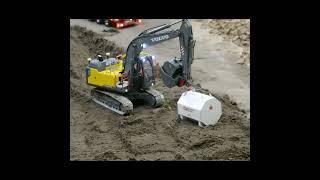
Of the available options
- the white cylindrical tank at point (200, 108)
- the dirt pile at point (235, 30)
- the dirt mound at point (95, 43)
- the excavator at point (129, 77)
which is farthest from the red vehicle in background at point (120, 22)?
the white cylindrical tank at point (200, 108)

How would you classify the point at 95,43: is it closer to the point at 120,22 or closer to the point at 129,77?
the point at 120,22

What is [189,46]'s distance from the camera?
15.4 metres

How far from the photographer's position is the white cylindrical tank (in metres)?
15.5

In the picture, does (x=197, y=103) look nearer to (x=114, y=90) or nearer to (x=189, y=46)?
(x=189, y=46)

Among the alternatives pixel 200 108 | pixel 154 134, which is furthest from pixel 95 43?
pixel 200 108

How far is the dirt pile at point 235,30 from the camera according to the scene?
23906mm

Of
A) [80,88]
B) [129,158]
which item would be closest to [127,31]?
[80,88]

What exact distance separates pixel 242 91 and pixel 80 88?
566cm

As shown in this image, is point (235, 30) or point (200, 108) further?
point (235, 30)

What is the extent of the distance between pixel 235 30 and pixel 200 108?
10.6 m

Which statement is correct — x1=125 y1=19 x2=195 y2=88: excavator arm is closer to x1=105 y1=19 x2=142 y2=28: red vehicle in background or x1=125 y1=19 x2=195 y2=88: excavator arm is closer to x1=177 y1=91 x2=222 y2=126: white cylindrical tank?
x1=177 y1=91 x2=222 y2=126: white cylindrical tank

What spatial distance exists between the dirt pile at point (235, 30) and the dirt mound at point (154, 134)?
6387 mm

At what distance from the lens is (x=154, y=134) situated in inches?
612
